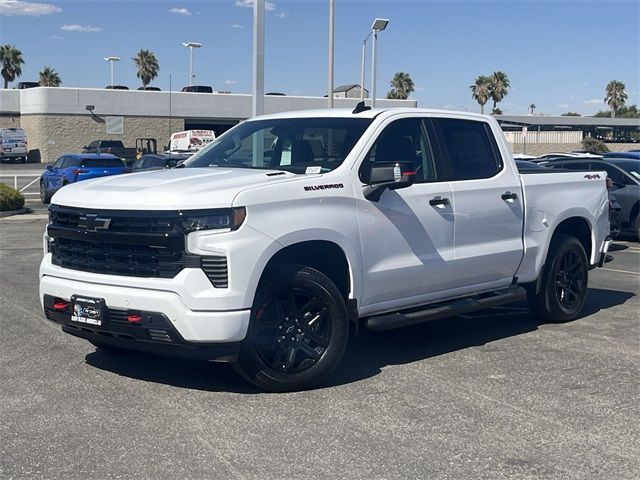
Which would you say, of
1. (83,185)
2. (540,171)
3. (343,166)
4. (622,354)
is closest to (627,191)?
(540,171)

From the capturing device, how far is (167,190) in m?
5.73

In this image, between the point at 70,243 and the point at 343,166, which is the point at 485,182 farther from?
the point at 70,243

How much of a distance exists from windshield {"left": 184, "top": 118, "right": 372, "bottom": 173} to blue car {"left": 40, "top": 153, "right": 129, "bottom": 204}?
17419 millimetres

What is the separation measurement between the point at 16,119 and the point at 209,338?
59.8 metres

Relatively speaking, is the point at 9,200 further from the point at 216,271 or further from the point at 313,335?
the point at 216,271

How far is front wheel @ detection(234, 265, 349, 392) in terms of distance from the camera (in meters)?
5.77

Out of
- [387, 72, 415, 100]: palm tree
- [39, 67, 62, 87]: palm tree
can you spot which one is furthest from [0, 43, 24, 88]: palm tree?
[387, 72, 415, 100]: palm tree

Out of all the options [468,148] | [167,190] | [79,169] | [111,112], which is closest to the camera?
[167,190]

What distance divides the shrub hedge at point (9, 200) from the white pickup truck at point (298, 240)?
1573cm

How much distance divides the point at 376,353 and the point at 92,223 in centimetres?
Answer: 268

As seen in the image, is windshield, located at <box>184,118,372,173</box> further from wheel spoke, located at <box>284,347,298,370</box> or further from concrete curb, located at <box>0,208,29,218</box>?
concrete curb, located at <box>0,208,29,218</box>

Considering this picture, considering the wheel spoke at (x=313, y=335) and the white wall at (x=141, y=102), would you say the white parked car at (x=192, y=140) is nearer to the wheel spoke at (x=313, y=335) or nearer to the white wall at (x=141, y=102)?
the white wall at (x=141, y=102)

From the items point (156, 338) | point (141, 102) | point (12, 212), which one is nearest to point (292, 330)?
point (156, 338)

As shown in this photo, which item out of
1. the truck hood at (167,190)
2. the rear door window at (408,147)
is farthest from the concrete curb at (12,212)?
the rear door window at (408,147)
